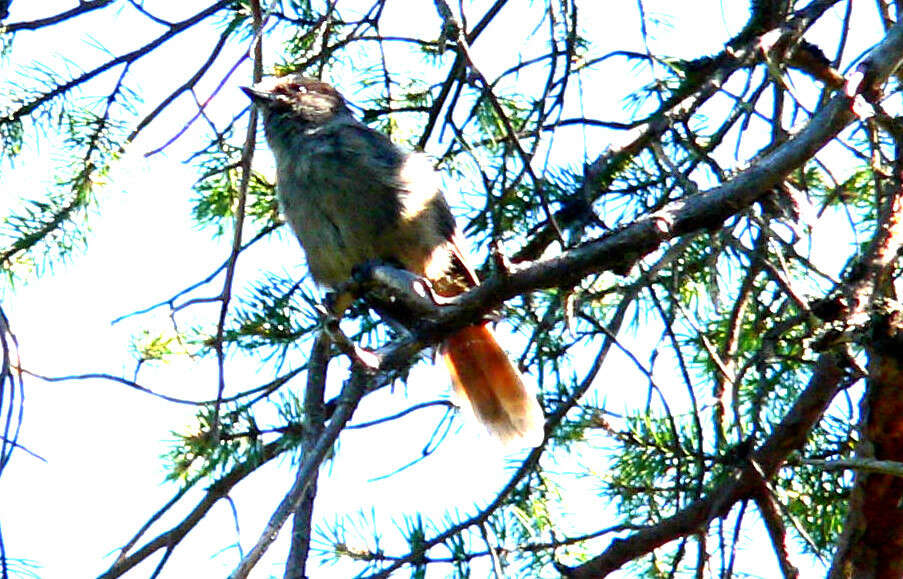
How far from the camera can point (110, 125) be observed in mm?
3596

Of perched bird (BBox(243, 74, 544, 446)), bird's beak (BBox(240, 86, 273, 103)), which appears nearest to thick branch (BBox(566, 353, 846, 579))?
perched bird (BBox(243, 74, 544, 446))

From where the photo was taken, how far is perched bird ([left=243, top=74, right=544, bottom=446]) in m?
4.17

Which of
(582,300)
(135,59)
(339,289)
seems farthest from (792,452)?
(135,59)

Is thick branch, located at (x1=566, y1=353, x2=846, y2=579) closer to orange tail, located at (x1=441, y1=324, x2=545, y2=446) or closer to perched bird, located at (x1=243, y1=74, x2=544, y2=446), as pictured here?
orange tail, located at (x1=441, y1=324, x2=545, y2=446)

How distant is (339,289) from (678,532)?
1.04 metres

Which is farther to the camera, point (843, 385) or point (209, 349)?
point (209, 349)

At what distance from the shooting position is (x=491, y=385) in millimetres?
4176

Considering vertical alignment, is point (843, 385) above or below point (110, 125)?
below

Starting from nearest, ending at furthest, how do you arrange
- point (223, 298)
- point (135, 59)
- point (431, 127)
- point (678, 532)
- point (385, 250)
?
point (223, 298) < point (678, 532) < point (135, 59) < point (431, 127) < point (385, 250)

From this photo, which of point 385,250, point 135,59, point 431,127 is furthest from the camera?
point 385,250

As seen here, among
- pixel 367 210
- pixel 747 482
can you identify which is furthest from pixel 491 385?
pixel 747 482

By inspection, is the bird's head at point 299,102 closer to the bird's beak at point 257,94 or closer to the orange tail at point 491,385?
the bird's beak at point 257,94

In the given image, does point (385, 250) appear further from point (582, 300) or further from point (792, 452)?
point (792, 452)

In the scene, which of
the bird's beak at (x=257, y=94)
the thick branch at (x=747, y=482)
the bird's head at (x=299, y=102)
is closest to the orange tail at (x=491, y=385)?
the thick branch at (x=747, y=482)
